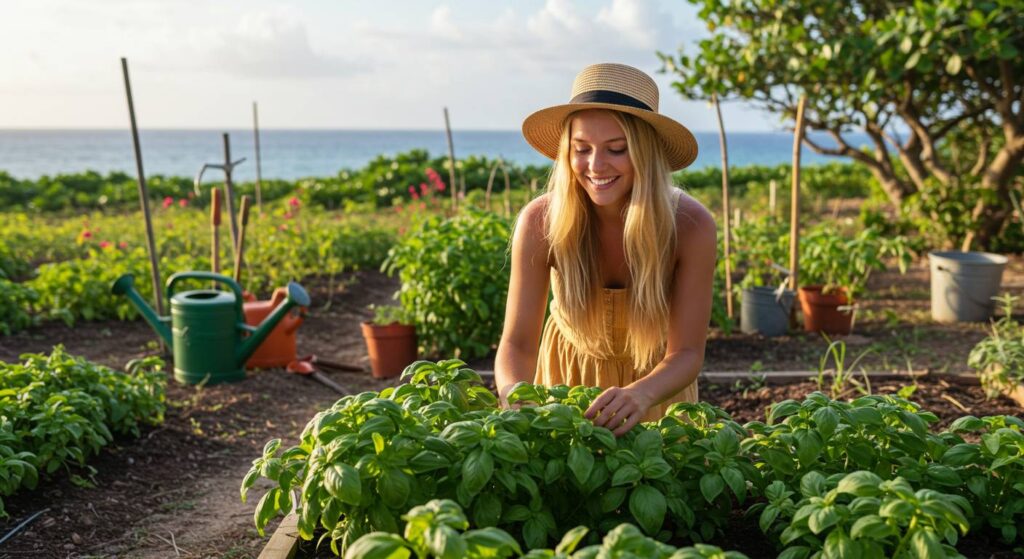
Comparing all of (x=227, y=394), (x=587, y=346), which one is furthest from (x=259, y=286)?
(x=587, y=346)

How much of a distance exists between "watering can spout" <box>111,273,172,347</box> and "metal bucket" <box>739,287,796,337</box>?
383 centimetres

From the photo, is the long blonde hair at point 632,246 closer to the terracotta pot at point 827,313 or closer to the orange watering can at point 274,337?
the orange watering can at point 274,337

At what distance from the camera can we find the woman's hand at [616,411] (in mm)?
2029

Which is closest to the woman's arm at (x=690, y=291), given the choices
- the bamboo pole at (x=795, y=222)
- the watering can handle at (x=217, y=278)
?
the watering can handle at (x=217, y=278)

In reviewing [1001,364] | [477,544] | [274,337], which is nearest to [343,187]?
[274,337]

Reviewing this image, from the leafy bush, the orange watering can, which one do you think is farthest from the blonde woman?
the leafy bush

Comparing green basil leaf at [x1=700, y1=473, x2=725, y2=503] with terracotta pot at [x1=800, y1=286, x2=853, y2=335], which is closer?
green basil leaf at [x1=700, y1=473, x2=725, y2=503]

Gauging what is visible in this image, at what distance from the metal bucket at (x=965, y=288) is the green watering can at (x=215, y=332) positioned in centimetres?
456

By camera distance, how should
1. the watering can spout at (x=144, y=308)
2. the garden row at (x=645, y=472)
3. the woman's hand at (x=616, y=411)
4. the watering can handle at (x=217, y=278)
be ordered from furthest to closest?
the watering can spout at (x=144, y=308) < the watering can handle at (x=217, y=278) < the woman's hand at (x=616, y=411) < the garden row at (x=645, y=472)

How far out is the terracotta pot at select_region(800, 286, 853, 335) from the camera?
6.32m

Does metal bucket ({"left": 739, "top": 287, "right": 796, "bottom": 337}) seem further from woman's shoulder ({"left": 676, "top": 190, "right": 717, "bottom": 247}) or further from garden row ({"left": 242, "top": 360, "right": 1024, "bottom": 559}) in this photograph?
garden row ({"left": 242, "top": 360, "right": 1024, "bottom": 559})

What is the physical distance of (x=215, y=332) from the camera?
17.3 feet

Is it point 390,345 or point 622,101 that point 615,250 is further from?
point 390,345

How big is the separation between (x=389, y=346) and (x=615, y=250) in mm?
3184
